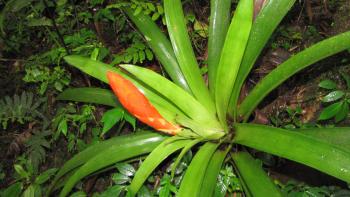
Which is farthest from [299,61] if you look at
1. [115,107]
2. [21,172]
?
[21,172]

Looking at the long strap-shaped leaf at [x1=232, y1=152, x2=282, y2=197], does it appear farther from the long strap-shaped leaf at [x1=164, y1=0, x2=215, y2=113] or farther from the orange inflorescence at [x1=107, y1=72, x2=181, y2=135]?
the orange inflorescence at [x1=107, y1=72, x2=181, y2=135]

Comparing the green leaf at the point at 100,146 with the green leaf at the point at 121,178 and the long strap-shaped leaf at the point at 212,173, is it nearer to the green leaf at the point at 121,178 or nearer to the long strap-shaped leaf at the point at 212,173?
the green leaf at the point at 121,178

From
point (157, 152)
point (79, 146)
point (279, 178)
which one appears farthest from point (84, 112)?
point (279, 178)

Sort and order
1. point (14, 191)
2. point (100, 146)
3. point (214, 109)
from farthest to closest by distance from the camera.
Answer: point (14, 191) → point (100, 146) → point (214, 109)

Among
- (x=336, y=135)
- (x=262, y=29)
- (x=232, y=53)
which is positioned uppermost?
(x=262, y=29)

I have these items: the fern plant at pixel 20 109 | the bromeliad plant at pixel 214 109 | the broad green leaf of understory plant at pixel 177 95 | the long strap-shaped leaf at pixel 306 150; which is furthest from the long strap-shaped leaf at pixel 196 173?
the fern plant at pixel 20 109

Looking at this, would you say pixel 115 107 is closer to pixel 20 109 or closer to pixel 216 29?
pixel 216 29

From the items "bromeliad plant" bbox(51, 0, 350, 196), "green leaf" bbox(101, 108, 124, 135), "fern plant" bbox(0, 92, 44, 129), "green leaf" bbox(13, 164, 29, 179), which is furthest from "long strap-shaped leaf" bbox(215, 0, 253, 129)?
"fern plant" bbox(0, 92, 44, 129)
